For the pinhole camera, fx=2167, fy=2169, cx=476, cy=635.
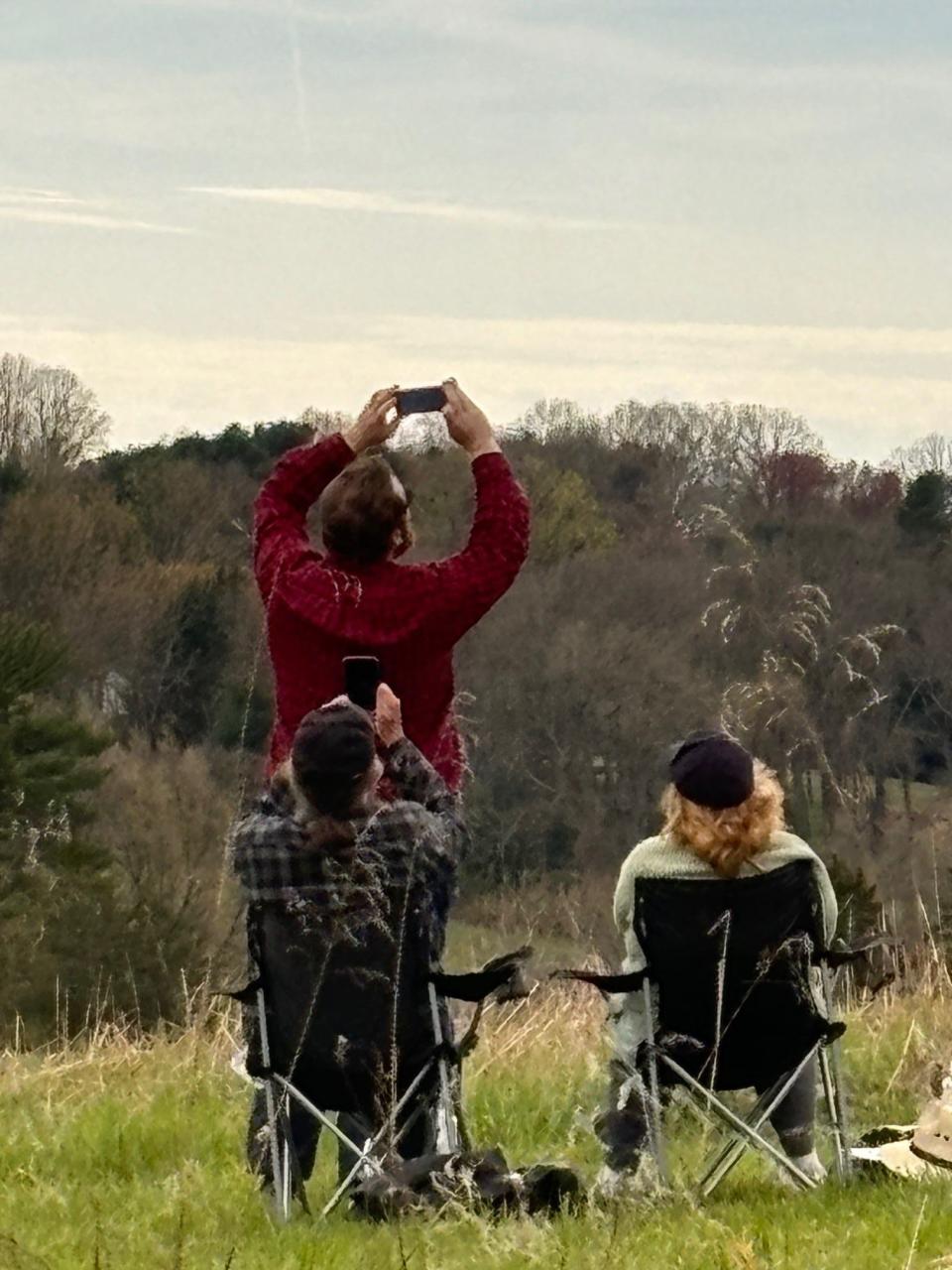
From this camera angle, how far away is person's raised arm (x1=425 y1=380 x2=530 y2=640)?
15.1 ft

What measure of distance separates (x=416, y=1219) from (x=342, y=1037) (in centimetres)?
46

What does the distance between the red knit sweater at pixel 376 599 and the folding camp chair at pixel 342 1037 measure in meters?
0.49

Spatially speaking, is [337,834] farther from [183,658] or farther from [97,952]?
[183,658]

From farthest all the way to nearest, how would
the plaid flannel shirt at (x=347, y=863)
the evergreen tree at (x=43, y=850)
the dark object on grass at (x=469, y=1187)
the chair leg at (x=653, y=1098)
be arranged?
the evergreen tree at (x=43, y=850)
the chair leg at (x=653, y=1098)
the plaid flannel shirt at (x=347, y=863)
the dark object on grass at (x=469, y=1187)

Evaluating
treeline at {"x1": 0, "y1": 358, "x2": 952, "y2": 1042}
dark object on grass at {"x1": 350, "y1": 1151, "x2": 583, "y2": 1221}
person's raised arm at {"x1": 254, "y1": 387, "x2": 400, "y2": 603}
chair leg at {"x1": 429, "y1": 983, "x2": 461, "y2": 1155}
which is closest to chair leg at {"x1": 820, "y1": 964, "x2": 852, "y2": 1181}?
dark object on grass at {"x1": 350, "y1": 1151, "x2": 583, "y2": 1221}

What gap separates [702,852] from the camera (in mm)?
4566

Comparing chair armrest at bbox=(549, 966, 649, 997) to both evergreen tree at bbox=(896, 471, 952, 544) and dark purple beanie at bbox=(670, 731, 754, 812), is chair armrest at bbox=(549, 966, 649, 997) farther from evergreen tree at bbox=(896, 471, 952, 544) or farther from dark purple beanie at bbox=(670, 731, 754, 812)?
evergreen tree at bbox=(896, 471, 952, 544)

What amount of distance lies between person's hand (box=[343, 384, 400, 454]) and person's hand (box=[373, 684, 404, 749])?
614mm

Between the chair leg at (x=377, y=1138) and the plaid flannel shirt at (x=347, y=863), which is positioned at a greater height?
the plaid flannel shirt at (x=347, y=863)

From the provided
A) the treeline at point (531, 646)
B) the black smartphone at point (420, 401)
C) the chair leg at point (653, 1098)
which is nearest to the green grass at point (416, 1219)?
the chair leg at point (653, 1098)

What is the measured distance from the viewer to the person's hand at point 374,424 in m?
4.84

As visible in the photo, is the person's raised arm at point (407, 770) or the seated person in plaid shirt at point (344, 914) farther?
the person's raised arm at point (407, 770)

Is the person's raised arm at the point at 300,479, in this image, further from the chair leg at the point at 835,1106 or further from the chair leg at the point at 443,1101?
the chair leg at the point at 835,1106

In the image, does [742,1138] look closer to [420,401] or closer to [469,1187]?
[469,1187]
